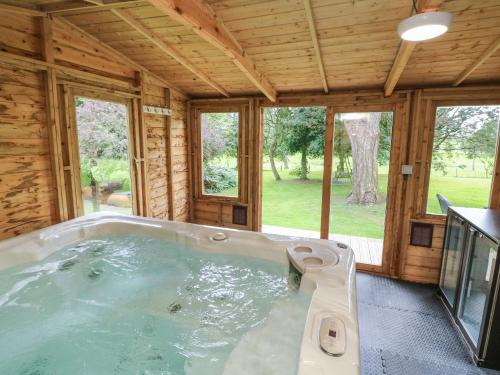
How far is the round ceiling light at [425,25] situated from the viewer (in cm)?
146

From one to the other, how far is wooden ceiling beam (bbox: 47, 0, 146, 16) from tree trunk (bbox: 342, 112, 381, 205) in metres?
Result: 2.60

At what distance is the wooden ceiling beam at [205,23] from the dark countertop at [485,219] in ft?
7.75

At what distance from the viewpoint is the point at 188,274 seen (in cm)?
234

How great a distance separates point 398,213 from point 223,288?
244 centimetres

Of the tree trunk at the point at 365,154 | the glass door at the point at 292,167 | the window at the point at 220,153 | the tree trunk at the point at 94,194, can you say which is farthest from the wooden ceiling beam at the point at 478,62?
the tree trunk at the point at 94,194

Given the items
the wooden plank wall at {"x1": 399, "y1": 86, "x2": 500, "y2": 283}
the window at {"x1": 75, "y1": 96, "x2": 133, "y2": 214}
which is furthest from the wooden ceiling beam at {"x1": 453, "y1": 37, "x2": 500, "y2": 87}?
the window at {"x1": 75, "y1": 96, "x2": 133, "y2": 214}

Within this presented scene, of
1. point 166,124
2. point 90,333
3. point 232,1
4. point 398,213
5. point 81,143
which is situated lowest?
point 90,333

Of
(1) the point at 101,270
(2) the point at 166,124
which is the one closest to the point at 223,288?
(1) the point at 101,270

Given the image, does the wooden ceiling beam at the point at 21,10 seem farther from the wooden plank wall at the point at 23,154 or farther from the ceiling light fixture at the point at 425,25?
the ceiling light fixture at the point at 425,25

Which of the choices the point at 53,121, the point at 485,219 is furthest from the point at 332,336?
the point at 53,121

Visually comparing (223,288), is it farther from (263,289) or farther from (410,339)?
(410,339)

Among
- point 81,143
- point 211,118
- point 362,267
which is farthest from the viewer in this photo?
→ point 211,118

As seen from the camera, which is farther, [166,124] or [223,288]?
[166,124]

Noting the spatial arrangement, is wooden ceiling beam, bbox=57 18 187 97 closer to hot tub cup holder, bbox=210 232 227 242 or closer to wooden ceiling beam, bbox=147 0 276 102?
wooden ceiling beam, bbox=147 0 276 102
